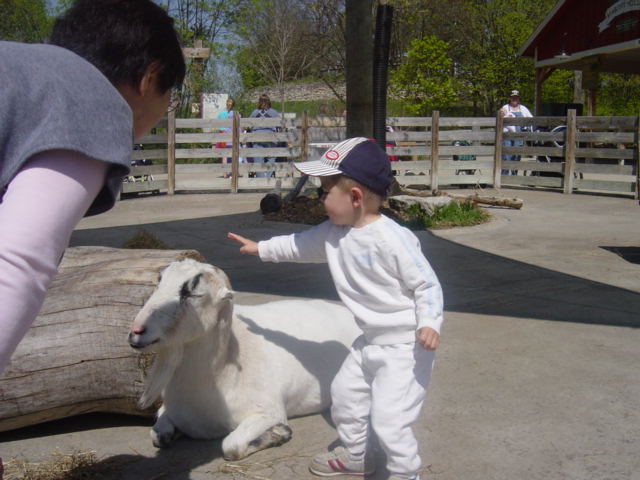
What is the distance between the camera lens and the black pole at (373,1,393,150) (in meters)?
10.9

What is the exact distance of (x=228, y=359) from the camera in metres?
3.36

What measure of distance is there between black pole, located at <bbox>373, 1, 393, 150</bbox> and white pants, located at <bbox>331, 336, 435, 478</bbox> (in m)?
8.01

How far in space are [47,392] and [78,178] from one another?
2.56m

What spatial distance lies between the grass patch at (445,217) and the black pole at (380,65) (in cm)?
130

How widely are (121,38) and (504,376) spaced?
10.9 feet

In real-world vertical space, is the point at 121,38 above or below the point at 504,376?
above

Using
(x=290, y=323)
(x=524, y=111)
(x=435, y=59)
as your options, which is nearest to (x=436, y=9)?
(x=435, y=59)

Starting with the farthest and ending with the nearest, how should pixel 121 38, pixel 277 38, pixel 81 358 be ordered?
pixel 277 38
pixel 81 358
pixel 121 38

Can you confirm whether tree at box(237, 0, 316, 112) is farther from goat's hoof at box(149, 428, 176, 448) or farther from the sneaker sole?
the sneaker sole

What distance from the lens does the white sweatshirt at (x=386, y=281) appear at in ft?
9.68

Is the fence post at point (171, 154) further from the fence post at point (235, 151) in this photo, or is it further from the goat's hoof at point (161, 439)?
the goat's hoof at point (161, 439)

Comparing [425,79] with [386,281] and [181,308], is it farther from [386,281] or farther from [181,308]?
[181,308]

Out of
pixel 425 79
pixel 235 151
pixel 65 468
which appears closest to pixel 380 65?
pixel 235 151

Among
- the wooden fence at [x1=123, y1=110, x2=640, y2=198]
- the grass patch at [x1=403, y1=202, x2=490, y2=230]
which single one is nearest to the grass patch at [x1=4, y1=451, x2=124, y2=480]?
the grass patch at [x1=403, y1=202, x2=490, y2=230]
